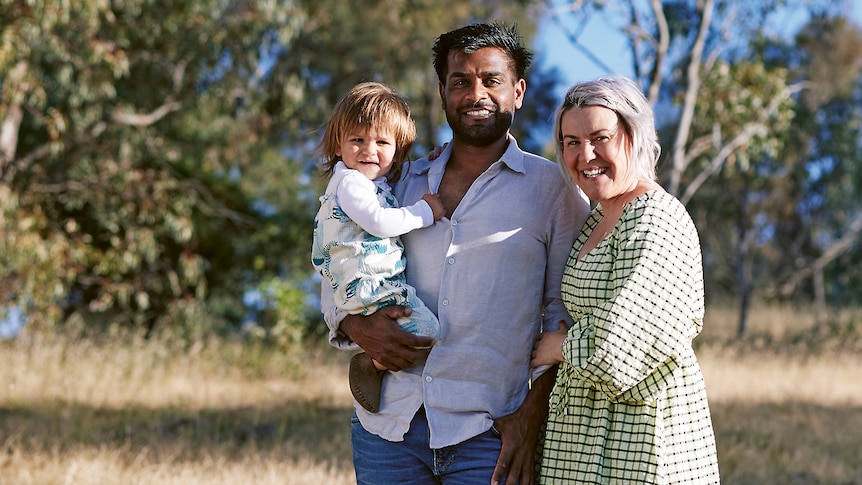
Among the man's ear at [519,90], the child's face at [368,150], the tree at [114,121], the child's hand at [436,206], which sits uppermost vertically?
the tree at [114,121]

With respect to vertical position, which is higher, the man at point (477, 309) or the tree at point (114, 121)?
the tree at point (114, 121)

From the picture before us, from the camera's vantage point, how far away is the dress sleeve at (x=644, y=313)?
2270 mm

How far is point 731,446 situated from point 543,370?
4.58m

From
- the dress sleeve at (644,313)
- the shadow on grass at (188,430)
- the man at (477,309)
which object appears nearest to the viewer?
the dress sleeve at (644,313)

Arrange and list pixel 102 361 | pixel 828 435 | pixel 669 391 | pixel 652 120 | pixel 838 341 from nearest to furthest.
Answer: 1. pixel 669 391
2. pixel 652 120
3. pixel 828 435
4. pixel 102 361
5. pixel 838 341

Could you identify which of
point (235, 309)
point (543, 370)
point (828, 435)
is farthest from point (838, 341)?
point (543, 370)

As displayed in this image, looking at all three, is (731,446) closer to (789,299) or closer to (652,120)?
(652,120)

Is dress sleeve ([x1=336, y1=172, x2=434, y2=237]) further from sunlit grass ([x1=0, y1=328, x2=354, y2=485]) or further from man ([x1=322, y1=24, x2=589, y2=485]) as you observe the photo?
sunlit grass ([x1=0, y1=328, x2=354, y2=485])

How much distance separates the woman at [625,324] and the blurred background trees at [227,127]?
547 cm

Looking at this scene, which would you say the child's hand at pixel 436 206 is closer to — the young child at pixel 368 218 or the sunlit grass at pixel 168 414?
the young child at pixel 368 218

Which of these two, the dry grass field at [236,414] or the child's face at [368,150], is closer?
the child's face at [368,150]

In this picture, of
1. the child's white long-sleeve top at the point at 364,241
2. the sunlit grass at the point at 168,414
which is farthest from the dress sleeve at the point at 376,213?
the sunlit grass at the point at 168,414

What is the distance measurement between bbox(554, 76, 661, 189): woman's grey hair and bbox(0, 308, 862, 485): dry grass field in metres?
3.32

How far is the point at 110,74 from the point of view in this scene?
912 cm
